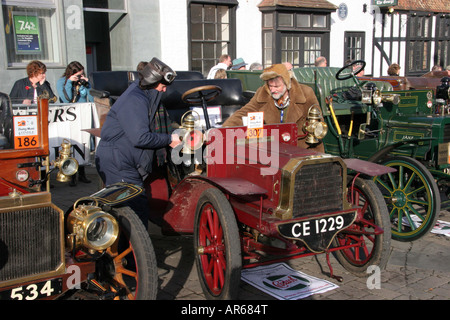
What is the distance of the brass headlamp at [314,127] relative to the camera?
420 centimetres

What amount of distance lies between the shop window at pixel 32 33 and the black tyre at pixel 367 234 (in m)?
7.17

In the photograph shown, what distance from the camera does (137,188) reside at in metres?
3.34

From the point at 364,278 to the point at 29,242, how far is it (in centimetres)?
262

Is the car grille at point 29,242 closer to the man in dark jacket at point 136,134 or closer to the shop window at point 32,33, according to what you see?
the man in dark jacket at point 136,134

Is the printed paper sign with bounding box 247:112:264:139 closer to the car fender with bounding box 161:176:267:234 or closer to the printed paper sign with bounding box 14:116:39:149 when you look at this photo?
the car fender with bounding box 161:176:267:234

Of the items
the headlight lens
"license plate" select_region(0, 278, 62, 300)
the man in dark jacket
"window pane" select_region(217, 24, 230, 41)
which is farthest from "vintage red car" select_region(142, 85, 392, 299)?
"window pane" select_region(217, 24, 230, 41)

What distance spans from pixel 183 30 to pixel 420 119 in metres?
7.21

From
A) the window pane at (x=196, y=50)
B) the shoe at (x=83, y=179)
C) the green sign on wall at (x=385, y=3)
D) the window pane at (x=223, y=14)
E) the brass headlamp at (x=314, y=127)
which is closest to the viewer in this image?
the brass headlamp at (x=314, y=127)

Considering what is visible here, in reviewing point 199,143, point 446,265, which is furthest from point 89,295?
point 446,265

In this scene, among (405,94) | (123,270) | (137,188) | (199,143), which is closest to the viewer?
(123,270)

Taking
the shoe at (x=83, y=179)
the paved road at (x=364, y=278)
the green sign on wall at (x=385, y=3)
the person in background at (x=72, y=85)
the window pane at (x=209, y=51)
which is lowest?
the paved road at (x=364, y=278)

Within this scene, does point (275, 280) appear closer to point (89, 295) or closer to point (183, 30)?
point (89, 295)

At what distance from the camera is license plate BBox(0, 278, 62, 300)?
8.61 ft

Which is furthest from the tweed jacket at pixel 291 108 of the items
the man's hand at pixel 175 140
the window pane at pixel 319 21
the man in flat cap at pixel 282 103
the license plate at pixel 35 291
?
the window pane at pixel 319 21
